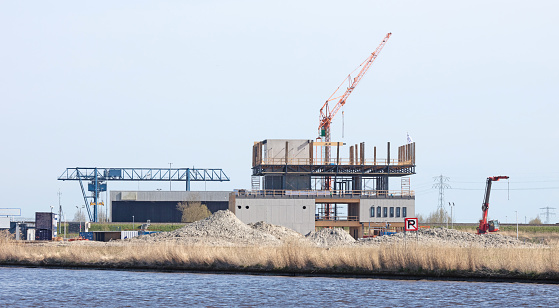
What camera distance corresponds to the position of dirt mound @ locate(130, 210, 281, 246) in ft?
237

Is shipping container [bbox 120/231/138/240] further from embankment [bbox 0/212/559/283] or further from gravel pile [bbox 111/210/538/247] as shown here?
embankment [bbox 0/212/559/283]

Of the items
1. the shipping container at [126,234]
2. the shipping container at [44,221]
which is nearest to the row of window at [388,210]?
the shipping container at [126,234]

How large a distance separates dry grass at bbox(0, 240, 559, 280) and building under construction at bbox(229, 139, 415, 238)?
3421 cm

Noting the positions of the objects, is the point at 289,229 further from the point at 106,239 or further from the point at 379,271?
the point at 379,271

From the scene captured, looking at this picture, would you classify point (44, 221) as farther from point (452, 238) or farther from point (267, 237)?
point (452, 238)

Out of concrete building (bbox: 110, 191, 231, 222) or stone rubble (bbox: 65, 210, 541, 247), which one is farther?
concrete building (bbox: 110, 191, 231, 222)

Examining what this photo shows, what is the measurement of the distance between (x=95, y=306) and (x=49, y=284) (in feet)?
34.4

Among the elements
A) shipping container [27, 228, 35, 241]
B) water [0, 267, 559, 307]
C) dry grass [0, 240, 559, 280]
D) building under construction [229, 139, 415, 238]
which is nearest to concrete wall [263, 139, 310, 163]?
building under construction [229, 139, 415, 238]

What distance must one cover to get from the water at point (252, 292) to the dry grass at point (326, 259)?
5.71 feet

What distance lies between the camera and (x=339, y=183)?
4075 inches

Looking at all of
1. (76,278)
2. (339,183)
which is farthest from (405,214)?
(76,278)

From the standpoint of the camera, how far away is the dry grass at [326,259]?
148 feet

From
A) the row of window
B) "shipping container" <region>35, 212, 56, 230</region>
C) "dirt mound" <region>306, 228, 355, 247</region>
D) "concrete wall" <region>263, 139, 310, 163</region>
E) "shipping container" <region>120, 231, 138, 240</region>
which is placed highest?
"concrete wall" <region>263, 139, 310, 163</region>

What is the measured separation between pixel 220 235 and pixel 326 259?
27.5 meters
